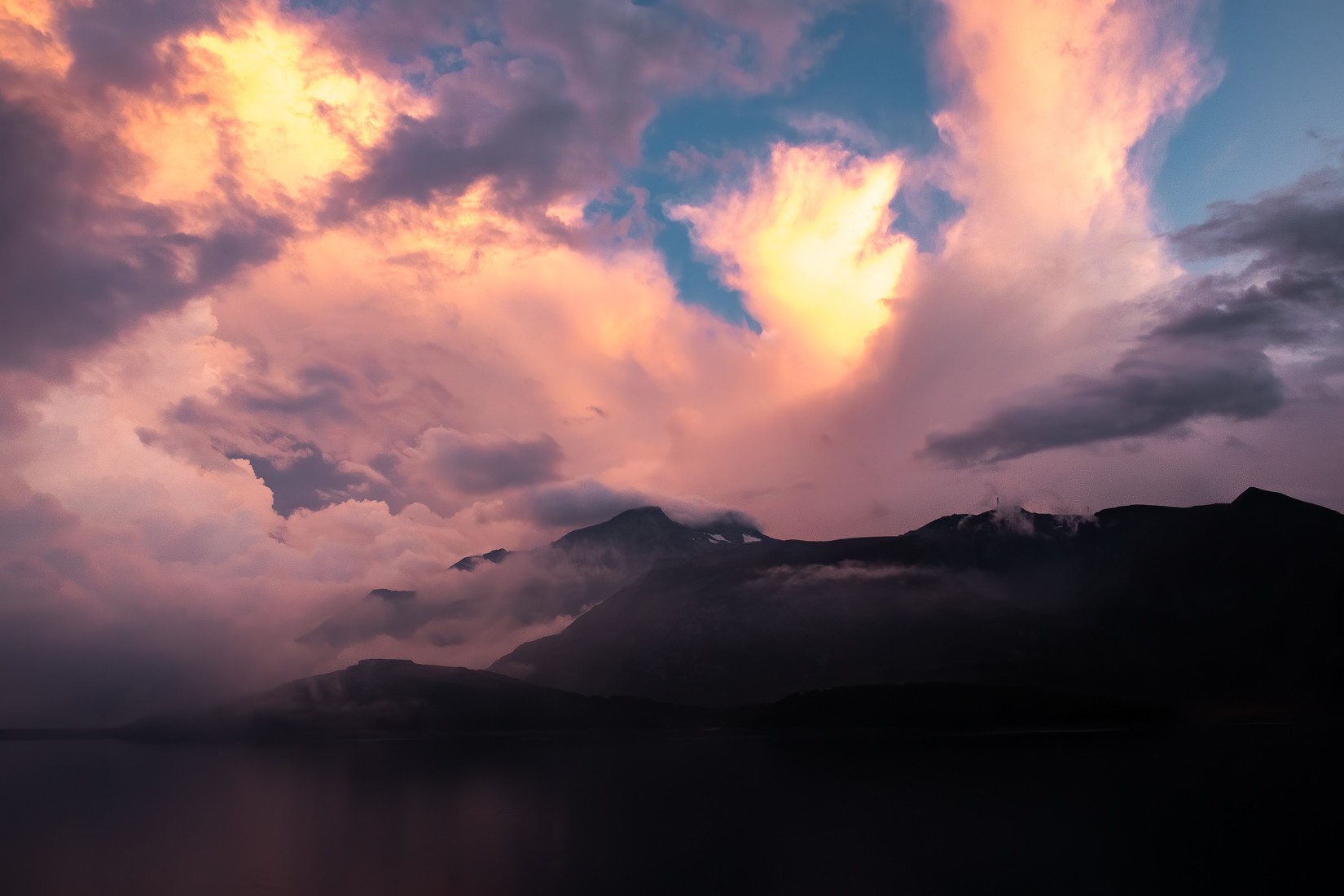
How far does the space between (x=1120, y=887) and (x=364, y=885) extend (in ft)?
231

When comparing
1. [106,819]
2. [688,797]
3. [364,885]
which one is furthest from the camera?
[688,797]

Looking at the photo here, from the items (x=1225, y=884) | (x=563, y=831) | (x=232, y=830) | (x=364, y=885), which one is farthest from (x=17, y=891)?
(x=1225, y=884)

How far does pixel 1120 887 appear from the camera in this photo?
244 ft

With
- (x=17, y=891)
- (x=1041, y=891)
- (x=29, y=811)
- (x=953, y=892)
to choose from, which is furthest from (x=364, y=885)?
(x=29, y=811)

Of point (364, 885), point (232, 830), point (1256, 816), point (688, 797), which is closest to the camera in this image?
point (364, 885)

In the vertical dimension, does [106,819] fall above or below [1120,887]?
above

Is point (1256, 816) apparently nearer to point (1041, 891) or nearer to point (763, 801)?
point (1041, 891)

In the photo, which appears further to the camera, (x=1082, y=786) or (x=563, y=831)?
(x=1082, y=786)

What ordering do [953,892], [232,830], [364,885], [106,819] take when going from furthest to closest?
[106,819], [232,830], [364,885], [953,892]

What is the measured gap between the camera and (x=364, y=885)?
3216 inches

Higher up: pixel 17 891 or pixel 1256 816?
pixel 17 891

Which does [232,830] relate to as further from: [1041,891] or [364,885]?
[1041,891]

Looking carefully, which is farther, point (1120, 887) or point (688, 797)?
point (688, 797)

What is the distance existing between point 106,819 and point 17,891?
71558 mm
